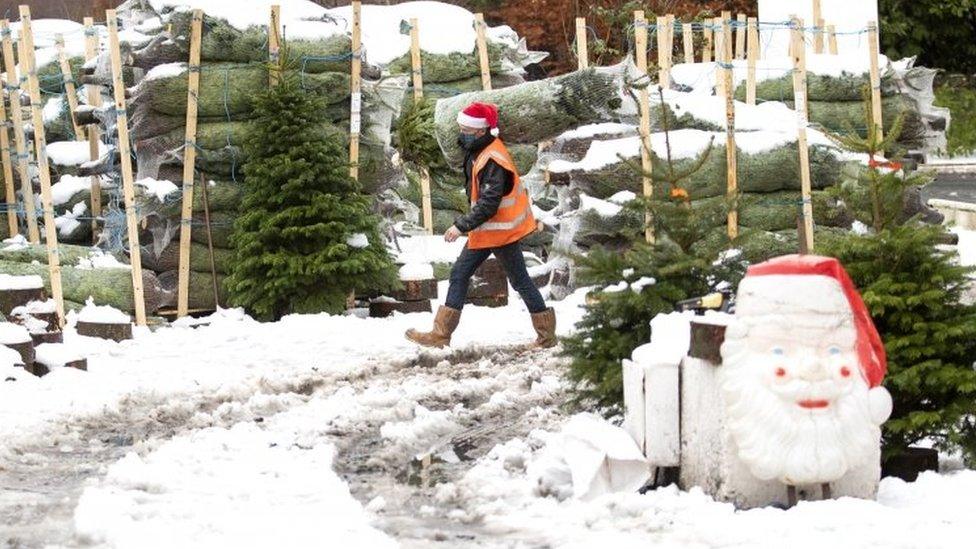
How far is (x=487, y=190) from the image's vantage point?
39.9 ft

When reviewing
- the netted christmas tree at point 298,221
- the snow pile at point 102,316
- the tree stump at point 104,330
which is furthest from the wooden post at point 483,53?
the tree stump at point 104,330

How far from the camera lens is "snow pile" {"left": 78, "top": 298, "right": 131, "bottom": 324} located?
12.9 meters

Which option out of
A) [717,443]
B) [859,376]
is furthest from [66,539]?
[859,376]

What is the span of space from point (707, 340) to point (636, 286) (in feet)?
3.53

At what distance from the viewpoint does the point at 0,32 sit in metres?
14.7

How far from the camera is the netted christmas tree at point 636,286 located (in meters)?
8.00

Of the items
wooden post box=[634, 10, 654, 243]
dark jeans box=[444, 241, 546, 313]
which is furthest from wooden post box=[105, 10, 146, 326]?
wooden post box=[634, 10, 654, 243]

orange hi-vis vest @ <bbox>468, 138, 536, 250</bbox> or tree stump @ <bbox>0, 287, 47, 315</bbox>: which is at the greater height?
orange hi-vis vest @ <bbox>468, 138, 536, 250</bbox>

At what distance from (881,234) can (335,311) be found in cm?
740

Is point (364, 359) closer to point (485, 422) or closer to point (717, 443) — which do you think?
point (485, 422)

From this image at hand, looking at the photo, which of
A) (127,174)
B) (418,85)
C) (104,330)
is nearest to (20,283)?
(104,330)

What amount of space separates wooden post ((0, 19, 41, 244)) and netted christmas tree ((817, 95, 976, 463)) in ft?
29.2

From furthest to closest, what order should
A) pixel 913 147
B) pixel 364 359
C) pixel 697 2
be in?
pixel 697 2, pixel 913 147, pixel 364 359

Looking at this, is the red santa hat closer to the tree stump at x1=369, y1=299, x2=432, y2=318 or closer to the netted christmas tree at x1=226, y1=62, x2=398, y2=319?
the netted christmas tree at x1=226, y1=62, x2=398, y2=319
